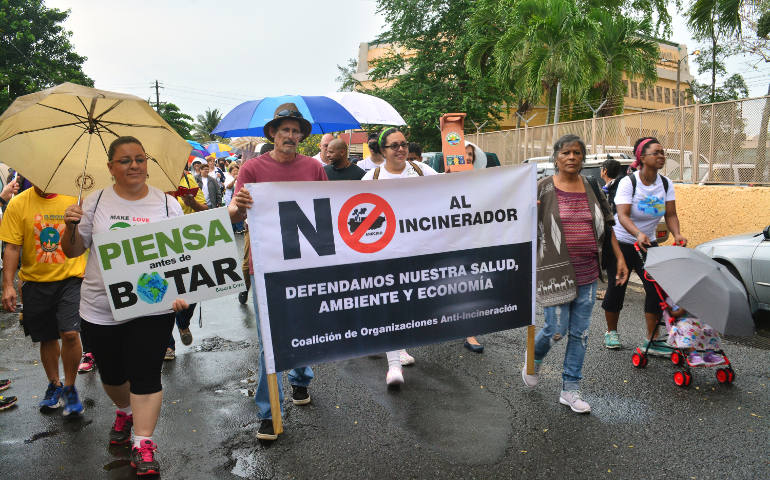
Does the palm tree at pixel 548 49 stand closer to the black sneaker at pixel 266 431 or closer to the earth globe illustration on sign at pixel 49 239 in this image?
the earth globe illustration on sign at pixel 49 239

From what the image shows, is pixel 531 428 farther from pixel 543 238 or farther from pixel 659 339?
pixel 659 339

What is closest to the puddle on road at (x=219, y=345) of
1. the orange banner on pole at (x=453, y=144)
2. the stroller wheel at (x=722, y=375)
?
the orange banner on pole at (x=453, y=144)

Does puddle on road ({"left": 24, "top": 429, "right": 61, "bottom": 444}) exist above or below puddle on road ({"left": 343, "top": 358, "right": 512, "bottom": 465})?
above

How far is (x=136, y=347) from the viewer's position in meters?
3.45

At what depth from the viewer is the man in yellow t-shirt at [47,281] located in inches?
171

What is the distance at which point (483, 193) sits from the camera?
4.09m

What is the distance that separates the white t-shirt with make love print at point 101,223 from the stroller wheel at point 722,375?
434 cm

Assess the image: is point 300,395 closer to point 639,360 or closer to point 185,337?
point 185,337

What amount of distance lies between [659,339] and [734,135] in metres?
7.17

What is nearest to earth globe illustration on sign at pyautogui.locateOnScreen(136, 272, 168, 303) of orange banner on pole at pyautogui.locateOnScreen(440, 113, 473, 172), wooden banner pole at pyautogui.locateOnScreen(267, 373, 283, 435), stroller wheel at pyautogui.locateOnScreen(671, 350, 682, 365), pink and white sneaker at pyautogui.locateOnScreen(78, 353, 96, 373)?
wooden banner pole at pyautogui.locateOnScreen(267, 373, 283, 435)

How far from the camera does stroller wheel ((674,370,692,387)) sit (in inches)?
186

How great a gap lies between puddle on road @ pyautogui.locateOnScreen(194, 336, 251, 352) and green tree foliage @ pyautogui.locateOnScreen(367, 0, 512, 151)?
2575 cm

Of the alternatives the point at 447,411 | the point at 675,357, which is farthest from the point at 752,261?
the point at 447,411

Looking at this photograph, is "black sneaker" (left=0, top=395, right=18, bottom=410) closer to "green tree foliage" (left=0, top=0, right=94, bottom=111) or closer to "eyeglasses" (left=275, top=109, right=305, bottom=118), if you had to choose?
"eyeglasses" (left=275, top=109, right=305, bottom=118)
